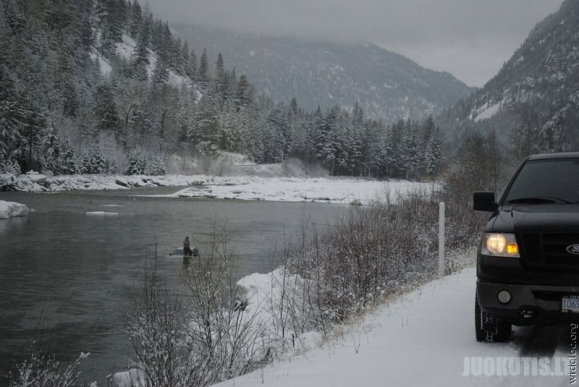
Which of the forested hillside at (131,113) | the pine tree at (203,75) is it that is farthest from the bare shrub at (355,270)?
the pine tree at (203,75)

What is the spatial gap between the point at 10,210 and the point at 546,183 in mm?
32601

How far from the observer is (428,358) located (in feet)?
15.3

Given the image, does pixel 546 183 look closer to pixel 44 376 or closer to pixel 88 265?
pixel 44 376

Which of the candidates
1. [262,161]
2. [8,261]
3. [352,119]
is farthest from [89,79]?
[8,261]

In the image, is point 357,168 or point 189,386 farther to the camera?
point 357,168

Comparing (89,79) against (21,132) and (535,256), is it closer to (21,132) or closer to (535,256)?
(21,132)

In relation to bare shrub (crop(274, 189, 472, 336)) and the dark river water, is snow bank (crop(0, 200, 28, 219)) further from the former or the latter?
bare shrub (crop(274, 189, 472, 336))

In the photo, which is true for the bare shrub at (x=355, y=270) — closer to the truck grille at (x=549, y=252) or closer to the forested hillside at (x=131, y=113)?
the truck grille at (x=549, y=252)

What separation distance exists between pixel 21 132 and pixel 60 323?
195 ft

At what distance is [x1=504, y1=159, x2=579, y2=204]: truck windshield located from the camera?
204 inches

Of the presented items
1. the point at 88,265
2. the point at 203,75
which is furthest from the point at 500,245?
the point at 203,75

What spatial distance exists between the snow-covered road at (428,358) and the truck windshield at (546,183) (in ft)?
4.49

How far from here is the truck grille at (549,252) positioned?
4.21 metres

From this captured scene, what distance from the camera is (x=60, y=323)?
11.9 m
